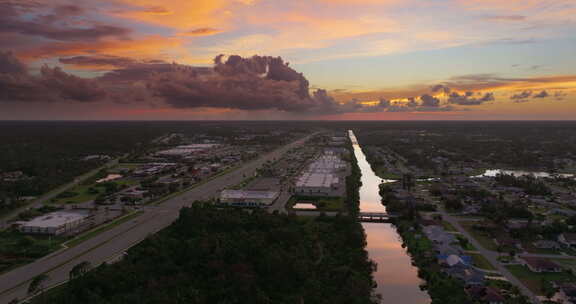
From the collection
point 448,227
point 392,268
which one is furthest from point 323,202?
point 392,268

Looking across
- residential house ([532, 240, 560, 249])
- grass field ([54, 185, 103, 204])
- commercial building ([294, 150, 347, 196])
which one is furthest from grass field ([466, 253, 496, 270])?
grass field ([54, 185, 103, 204])

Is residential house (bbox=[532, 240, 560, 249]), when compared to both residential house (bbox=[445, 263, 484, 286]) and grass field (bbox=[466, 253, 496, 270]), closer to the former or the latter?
grass field (bbox=[466, 253, 496, 270])

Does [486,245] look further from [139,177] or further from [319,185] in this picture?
[139,177]

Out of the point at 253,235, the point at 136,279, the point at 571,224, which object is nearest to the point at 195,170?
the point at 253,235

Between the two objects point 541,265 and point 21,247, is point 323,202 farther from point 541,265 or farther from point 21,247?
point 21,247

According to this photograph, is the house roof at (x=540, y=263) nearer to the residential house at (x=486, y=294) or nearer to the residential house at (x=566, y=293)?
the residential house at (x=566, y=293)
